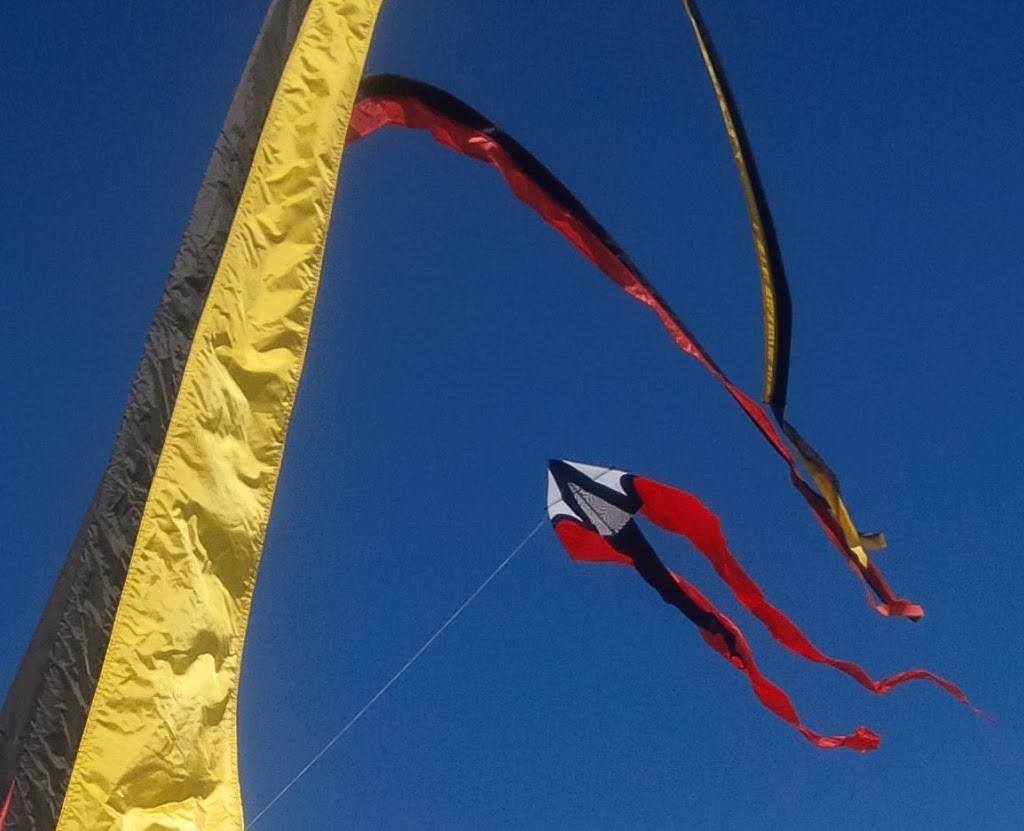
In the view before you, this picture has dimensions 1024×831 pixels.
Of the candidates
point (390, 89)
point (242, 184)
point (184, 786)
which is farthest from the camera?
point (390, 89)

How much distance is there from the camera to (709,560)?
37.6ft

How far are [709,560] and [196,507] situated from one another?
22.6 ft

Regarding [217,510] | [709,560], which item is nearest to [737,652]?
[709,560]

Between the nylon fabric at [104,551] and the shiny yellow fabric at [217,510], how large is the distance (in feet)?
0.25

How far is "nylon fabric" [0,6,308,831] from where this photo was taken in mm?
4578

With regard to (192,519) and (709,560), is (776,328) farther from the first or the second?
(192,519)

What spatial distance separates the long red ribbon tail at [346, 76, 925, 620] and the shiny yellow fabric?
9.38ft

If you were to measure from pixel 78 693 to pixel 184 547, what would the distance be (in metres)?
0.72

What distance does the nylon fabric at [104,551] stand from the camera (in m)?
4.58

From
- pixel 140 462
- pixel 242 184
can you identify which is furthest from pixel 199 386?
pixel 242 184

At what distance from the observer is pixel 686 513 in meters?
11.8

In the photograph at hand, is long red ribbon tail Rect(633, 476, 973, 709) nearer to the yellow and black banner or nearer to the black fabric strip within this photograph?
the black fabric strip

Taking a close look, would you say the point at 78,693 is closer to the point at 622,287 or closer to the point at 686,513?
the point at 622,287

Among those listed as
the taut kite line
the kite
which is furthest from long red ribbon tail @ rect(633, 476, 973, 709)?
the taut kite line
